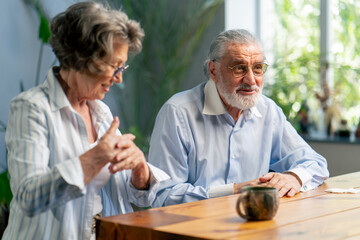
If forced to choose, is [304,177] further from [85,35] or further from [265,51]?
[265,51]

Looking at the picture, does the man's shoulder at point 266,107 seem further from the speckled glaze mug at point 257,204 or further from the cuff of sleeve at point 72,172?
the cuff of sleeve at point 72,172

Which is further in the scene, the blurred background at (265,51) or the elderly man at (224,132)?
the blurred background at (265,51)

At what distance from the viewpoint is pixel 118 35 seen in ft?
5.52

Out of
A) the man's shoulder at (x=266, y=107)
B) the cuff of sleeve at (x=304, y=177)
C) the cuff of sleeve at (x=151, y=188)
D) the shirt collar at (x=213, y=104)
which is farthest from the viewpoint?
the man's shoulder at (x=266, y=107)

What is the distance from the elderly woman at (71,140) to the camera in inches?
60.1

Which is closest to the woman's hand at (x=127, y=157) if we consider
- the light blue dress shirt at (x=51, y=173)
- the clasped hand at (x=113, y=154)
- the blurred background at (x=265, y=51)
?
the clasped hand at (x=113, y=154)

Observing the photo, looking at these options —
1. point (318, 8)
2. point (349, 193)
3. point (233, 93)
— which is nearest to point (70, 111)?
point (233, 93)

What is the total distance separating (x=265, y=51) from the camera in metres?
4.36

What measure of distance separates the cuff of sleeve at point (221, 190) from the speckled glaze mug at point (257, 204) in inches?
21.2

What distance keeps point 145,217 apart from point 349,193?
0.91 meters

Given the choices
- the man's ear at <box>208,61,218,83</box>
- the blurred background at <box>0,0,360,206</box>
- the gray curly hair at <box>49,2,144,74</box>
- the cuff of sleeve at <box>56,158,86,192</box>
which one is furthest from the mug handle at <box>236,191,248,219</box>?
the blurred background at <box>0,0,360,206</box>

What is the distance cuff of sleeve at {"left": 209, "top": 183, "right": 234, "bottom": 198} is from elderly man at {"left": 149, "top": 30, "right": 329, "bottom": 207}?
0.07 metres

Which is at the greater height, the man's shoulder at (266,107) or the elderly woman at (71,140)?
the elderly woman at (71,140)

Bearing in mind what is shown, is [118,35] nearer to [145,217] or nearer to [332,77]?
[145,217]
